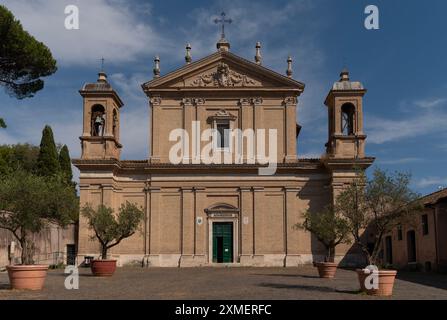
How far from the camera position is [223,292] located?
17.0 m

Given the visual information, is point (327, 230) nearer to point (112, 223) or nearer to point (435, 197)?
point (435, 197)

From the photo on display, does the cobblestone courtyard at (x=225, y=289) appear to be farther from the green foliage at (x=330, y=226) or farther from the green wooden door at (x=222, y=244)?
the green wooden door at (x=222, y=244)

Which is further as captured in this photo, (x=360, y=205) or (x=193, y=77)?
(x=193, y=77)

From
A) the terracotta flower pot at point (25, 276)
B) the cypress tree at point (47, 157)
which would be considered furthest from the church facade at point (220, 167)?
the cypress tree at point (47, 157)

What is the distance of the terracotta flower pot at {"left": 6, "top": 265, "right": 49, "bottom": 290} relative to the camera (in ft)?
55.1

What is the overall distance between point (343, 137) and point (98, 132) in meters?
13.8

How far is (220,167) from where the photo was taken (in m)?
32.3

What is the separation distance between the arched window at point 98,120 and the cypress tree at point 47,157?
1514 cm

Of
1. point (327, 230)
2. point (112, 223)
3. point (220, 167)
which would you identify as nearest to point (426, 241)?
point (327, 230)

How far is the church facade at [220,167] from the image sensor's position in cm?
3200

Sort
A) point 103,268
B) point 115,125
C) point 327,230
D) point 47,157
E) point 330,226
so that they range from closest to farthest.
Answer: point 330,226 < point 327,230 < point 103,268 < point 115,125 < point 47,157

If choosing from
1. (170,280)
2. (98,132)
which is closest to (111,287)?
(170,280)

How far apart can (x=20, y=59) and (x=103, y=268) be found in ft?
30.9
